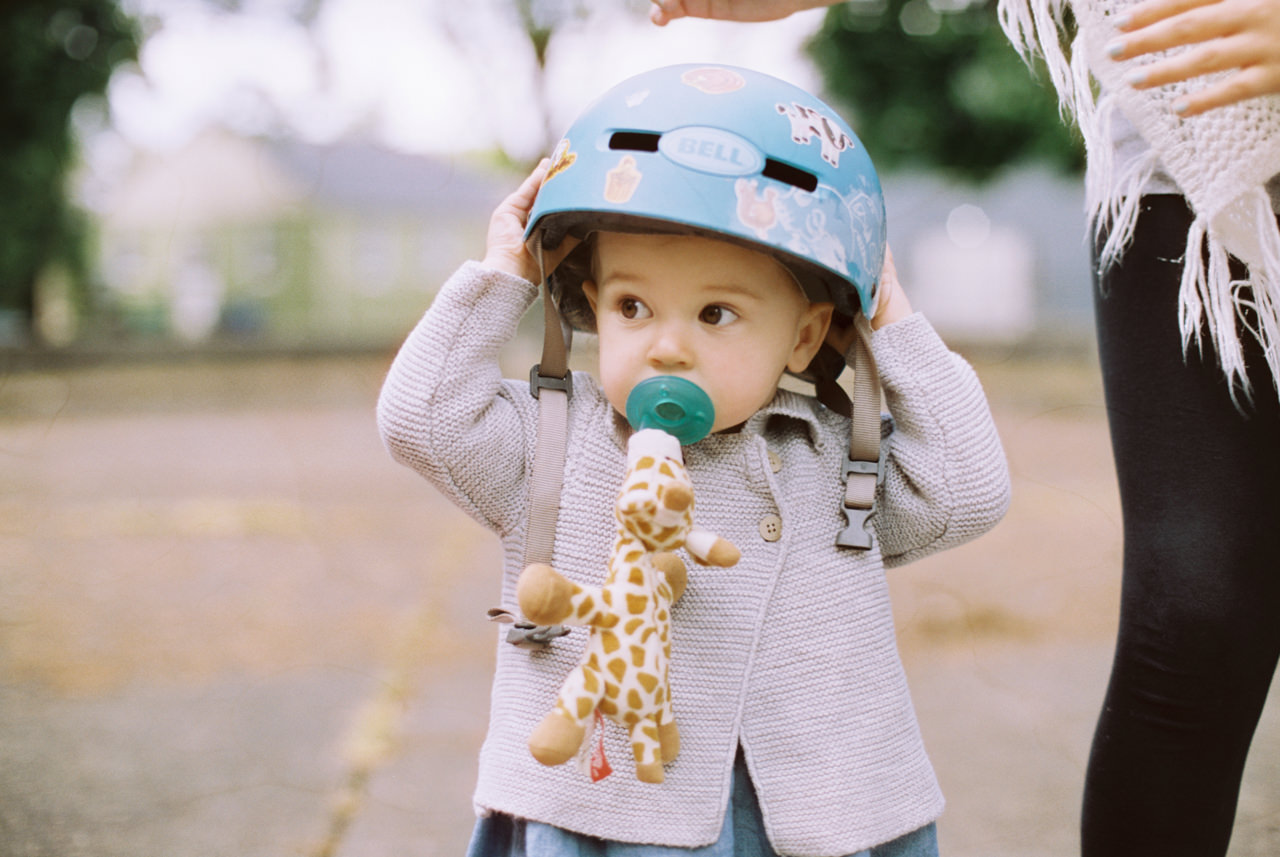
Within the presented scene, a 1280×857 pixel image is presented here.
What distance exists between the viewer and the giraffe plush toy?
995 millimetres

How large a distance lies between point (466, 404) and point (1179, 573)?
0.78 metres

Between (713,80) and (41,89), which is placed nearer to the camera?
(713,80)

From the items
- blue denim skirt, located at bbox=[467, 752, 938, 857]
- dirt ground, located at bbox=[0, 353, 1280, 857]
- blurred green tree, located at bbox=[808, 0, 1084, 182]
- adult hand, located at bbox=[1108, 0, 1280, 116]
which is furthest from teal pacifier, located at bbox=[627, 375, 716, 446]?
blurred green tree, located at bbox=[808, 0, 1084, 182]

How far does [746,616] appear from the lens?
3.94ft

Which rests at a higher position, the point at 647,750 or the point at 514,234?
the point at 514,234

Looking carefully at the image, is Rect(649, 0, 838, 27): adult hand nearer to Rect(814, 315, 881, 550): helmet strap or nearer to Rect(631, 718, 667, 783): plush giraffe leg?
Rect(814, 315, 881, 550): helmet strap

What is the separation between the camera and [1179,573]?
3.98 feet

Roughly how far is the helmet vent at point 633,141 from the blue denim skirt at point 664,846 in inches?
25.5

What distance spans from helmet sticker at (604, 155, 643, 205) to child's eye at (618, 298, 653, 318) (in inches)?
4.7

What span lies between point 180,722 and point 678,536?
162 cm

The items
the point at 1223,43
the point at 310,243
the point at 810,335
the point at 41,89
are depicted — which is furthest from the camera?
the point at 310,243

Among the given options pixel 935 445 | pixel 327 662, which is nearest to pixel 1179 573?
pixel 935 445

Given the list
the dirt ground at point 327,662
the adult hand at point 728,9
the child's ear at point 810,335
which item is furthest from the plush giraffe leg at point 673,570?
the dirt ground at point 327,662

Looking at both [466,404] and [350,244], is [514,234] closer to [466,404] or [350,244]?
[466,404]
